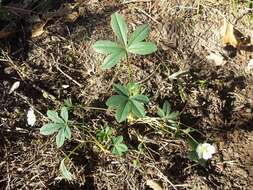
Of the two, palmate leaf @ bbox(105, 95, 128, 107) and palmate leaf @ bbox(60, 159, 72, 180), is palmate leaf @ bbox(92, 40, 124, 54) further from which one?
palmate leaf @ bbox(60, 159, 72, 180)

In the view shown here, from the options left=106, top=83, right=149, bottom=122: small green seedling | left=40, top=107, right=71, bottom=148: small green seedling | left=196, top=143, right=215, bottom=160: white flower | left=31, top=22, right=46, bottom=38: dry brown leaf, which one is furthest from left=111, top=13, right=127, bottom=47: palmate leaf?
left=31, top=22, right=46, bottom=38: dry brown leaf

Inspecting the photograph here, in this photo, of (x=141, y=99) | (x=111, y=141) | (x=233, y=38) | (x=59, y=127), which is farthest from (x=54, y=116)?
A: (x=233, y=38)

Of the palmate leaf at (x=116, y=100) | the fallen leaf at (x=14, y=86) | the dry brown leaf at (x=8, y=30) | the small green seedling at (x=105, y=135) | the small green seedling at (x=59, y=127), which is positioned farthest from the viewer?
the dry brown leaf at (x=8, y=30)

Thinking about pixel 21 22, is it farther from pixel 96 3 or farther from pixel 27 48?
pixel 96 3

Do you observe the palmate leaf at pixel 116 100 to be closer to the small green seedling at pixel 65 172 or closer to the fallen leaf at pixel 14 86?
the small green seedling at pixel 65 172

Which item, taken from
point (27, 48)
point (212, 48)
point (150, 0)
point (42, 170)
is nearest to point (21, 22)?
point (27, 48)

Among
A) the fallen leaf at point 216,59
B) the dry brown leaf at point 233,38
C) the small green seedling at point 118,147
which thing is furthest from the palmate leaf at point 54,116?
the dry brown leaf at point 233,38
